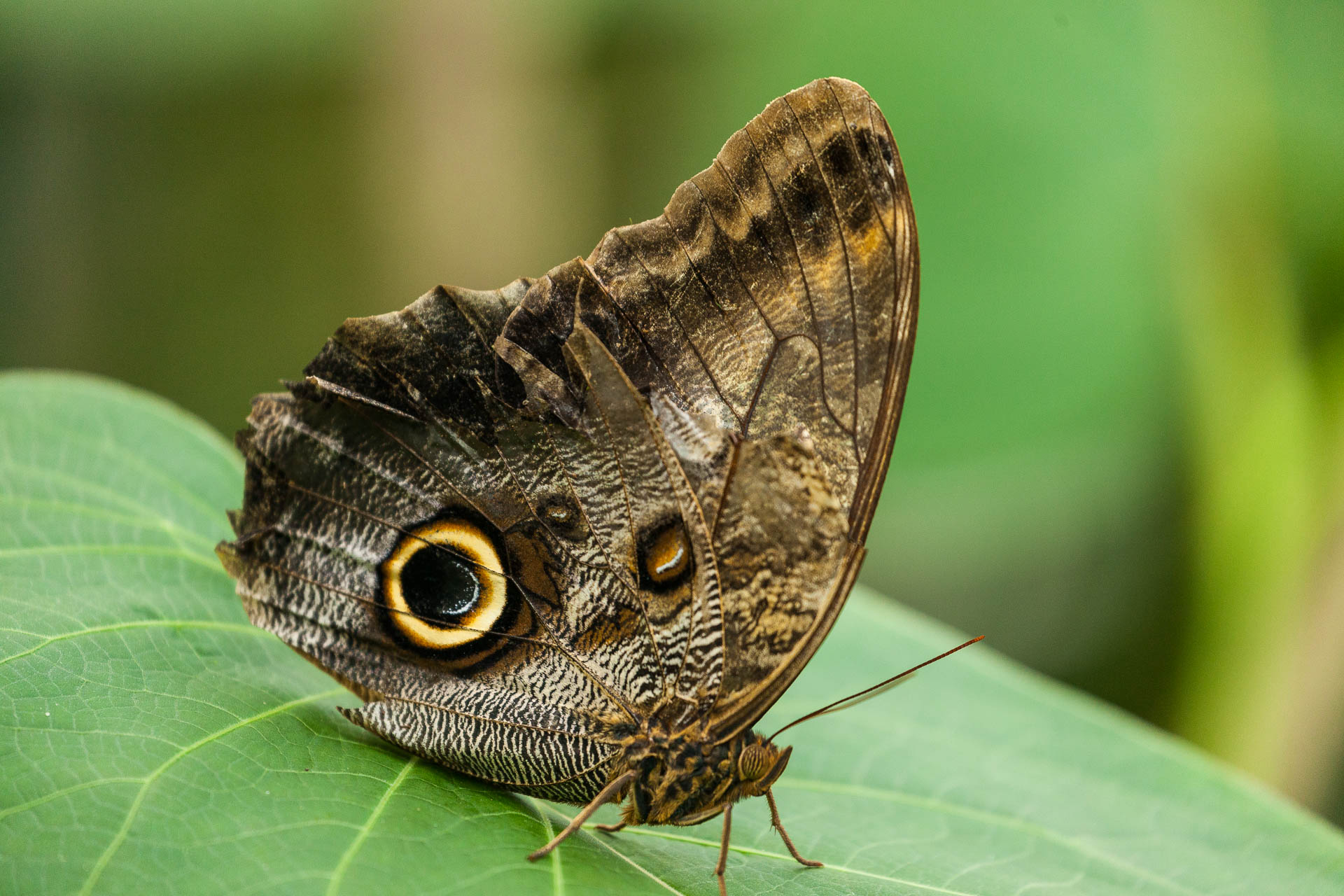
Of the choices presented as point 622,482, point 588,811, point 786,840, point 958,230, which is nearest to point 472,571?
point 622,482

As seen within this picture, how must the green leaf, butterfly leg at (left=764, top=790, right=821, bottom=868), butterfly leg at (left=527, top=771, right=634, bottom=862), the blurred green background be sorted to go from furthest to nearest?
the blurred green background → butterfly leg at (left=764, top=790, right=821, bottom=868) → butterfly leg at (left=527, top=771, right=634, bottom=862) → the green leaf

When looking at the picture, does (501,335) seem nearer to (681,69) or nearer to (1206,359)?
(1206,359)

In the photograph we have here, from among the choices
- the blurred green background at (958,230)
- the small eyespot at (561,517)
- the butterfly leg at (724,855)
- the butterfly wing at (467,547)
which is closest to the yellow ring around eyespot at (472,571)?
the butterfly wing at (467,547)

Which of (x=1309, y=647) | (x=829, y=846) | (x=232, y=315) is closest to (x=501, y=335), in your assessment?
(x=829, y=846)

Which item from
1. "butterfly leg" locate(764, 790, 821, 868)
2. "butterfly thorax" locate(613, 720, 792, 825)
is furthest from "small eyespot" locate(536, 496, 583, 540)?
"butterfly leg" locate(764, 790, 821, 868)

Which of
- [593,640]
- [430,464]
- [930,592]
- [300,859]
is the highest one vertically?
[430,464]

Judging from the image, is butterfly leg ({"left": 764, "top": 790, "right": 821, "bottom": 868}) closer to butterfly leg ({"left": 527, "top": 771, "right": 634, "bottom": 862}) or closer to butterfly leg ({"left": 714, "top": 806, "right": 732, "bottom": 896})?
butterfly leg ({"left": 714, "top": 806, "right": 732, "bottom": 896})

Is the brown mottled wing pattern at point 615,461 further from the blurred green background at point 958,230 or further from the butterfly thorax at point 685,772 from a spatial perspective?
the blurred green background at point 958,230
